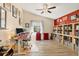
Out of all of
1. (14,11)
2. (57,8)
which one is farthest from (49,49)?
(14,11)

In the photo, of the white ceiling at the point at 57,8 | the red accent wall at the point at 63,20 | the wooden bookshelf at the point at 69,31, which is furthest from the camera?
the red accent wall at the point at 63,20

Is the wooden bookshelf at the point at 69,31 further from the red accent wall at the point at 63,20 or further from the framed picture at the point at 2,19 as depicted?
the framed picture at the point at 2,19

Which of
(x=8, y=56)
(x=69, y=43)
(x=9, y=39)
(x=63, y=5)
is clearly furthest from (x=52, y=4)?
(x=8, y=56)

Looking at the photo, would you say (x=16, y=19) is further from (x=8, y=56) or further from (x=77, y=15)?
(x=77, y=15)

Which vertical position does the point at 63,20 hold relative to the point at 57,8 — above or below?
below

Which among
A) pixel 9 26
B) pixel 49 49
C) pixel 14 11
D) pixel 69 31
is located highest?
pixel 14 11

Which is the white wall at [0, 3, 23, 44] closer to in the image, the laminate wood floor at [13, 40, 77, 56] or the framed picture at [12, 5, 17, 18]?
the framed picture at [12, 5, 17, 18]

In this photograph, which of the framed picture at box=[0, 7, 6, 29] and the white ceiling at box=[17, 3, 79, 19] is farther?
the white ceiling at box=[17, 3, 79, 19]

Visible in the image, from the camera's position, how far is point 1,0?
2.50 metres

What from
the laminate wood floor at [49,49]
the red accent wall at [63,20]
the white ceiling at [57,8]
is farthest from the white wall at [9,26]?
the red accent wall at [63,20]

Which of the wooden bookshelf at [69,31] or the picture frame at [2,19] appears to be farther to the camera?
the wooden bookshelf at [69,31]

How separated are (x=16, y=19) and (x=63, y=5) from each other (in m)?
1.02

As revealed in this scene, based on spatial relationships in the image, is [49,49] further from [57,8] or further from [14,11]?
[14,11]

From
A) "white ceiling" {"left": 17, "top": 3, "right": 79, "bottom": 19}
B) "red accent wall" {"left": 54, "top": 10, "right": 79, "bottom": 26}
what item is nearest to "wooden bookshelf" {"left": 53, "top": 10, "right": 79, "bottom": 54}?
"red accent wall" {"left": 54, "top": 10, "right": 79, "bottom": 26}
